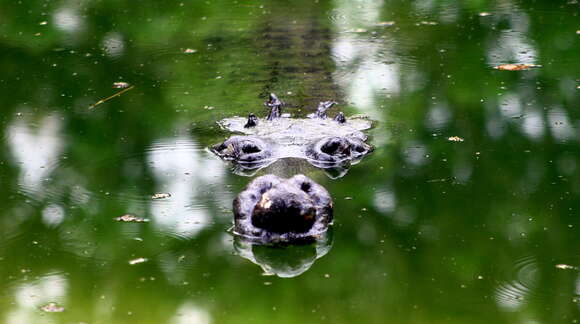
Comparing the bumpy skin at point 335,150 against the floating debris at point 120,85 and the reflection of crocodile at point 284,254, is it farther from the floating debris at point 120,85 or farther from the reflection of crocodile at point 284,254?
the floating debris at point 120,85

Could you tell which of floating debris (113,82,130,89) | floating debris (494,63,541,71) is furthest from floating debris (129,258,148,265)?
floating debris (494,63,541,71)

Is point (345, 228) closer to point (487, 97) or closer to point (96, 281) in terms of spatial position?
point (96, 281)

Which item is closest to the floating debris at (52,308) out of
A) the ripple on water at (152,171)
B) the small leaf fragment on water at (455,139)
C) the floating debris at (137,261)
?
the floating debris at (137,261)

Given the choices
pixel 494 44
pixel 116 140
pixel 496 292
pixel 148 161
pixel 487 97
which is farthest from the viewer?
pixel 494 44

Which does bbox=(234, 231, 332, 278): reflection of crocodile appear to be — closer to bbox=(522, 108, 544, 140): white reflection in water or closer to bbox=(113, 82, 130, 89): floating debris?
bbox=(522, 108, 544, 140): white reflection in water

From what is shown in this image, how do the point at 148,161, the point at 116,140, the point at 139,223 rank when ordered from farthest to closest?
the point at 116,140
the point at 148,161
the point at 139,223

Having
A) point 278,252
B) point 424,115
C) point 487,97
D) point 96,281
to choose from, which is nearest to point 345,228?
point 278,252
